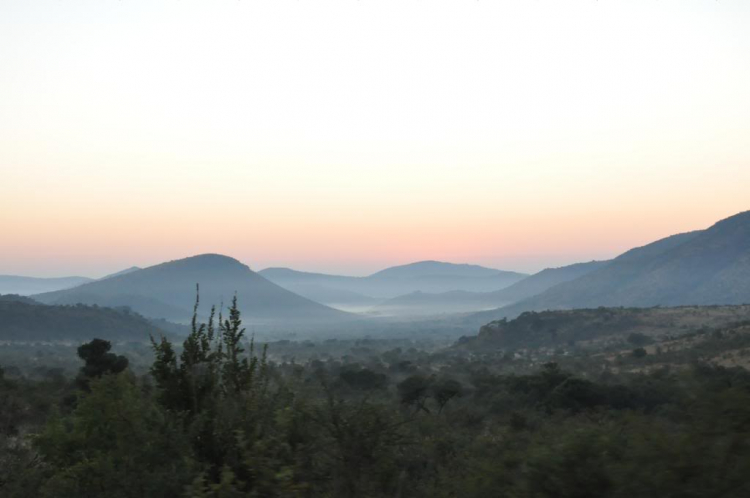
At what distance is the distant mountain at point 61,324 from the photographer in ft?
385

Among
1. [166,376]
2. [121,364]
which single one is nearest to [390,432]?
[166,376]

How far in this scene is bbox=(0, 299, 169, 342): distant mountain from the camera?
385ft

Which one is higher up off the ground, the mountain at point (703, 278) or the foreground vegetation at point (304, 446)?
the mountain at point (703, 278)

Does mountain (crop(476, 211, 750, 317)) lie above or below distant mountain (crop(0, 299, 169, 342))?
above

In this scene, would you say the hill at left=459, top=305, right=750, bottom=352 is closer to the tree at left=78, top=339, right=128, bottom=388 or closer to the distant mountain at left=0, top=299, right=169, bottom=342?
the tree at left=78, top=339, right=128, bottom=388

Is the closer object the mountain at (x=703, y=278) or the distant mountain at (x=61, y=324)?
the distant mountain at (x=61, y=324)

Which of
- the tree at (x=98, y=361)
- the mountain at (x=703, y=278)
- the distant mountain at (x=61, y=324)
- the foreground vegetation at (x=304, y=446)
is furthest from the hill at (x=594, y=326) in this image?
the foreground vegetation at (x=304, y=446)

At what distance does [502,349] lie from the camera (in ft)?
322

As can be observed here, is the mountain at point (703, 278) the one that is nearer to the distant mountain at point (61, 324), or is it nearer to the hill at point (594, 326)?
the hill at point (594, 326)

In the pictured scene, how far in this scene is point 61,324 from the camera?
12281 cm

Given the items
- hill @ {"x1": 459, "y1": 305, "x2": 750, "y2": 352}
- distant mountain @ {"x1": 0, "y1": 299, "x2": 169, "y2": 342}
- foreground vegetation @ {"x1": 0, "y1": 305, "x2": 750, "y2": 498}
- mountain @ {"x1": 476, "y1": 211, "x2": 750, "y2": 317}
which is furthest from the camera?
mountain @ {"x1": 476, "y1": 211, "x2": 750, "y2": 317}

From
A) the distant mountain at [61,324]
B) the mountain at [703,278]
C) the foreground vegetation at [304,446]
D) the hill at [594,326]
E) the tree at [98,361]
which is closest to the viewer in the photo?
the foreground vegetation at [304,446]

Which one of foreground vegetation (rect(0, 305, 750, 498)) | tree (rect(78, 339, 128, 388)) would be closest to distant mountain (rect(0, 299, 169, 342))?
tree (rect(78, 339, 128, 388))

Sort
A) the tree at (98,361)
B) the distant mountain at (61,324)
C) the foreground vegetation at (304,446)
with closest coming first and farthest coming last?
the foreground vegetation at (304,446), the tree at (98,361), the distant mountain at (61,324)
